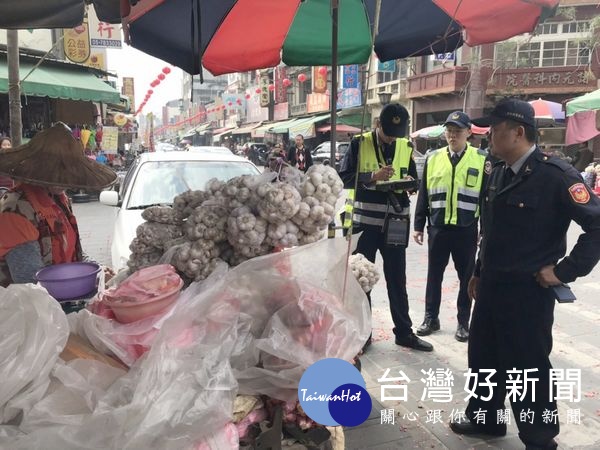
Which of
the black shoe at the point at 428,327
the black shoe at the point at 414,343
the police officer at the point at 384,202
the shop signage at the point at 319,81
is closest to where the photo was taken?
the police officer at the point at 384,202

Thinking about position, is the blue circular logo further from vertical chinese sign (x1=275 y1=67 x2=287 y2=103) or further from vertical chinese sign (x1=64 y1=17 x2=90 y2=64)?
vertical chinese sign (x1=275 y1=67 x2=287 y2=103)

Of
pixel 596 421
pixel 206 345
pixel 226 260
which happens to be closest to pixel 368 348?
pixel 596 421

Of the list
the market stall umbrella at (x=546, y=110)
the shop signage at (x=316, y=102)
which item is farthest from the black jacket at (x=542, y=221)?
the shop signage at (x=316, y=102)

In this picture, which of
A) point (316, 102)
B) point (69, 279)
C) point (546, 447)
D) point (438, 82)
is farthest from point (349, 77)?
point (69, 279)

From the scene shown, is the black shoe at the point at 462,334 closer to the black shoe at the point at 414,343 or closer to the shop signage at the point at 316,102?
the black shoe at the point at 414,343

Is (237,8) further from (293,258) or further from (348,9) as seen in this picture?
(293,258)

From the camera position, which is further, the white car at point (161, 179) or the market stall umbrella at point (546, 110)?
the market stall umbrella at point (546, 110)

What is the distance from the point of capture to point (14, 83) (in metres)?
3.89

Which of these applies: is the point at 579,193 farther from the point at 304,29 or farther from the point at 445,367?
the point at 304,29

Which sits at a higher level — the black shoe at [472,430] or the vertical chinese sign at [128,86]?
the vertical chinese sign at [128,86]

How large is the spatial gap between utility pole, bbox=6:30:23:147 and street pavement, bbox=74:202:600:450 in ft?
11.7

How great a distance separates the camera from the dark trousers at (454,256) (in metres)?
4.08

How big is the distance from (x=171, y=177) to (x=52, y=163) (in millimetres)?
2887

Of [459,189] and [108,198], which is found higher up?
[459,189]
